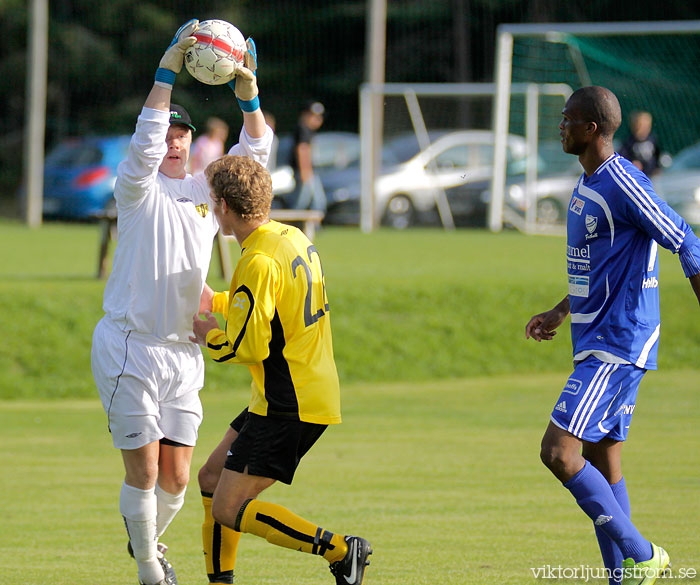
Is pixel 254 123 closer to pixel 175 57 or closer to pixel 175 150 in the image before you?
pixel 175 150

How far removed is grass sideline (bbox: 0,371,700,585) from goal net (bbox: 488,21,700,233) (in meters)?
11.6

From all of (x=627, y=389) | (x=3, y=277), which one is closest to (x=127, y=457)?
(x=627, y=389)

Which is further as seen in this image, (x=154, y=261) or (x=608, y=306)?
(x=154, y=261)

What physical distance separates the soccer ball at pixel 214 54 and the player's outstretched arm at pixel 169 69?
0.05m

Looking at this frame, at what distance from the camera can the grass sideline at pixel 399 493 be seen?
5727 millimetres

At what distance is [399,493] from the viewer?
291 inches

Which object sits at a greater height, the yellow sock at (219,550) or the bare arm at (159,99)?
the bare arm at (159,99)

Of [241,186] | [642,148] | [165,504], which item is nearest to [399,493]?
[165,504]

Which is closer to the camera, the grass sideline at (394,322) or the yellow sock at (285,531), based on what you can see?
the yellow sock at (285,531)

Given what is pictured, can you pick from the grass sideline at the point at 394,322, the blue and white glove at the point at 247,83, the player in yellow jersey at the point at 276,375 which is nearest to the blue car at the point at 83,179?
the grass sideline at the point at 394,322

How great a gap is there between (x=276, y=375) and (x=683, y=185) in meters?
18.5

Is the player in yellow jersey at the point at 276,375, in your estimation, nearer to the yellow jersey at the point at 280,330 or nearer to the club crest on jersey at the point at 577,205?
the yellow jersey at the point at 280,330

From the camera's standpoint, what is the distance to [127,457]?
5109mm

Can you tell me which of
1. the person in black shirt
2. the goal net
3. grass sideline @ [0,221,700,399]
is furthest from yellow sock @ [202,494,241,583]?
the goal net
